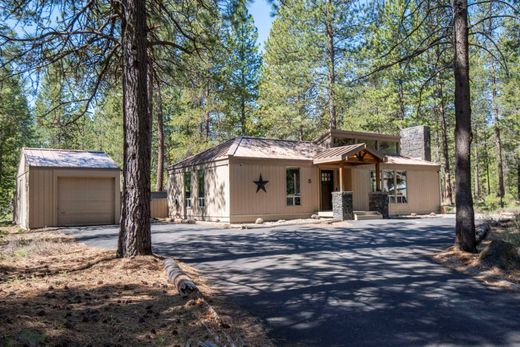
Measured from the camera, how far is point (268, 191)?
16.9 meters

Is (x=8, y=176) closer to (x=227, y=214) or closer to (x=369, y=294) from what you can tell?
(x=227, y=214)

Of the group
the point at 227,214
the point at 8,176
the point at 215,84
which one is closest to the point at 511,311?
the point at 215,84

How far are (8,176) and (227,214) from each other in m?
19.5

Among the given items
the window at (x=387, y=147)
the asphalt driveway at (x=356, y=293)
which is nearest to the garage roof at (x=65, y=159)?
the asphalt driveway at (x=356, y=293)

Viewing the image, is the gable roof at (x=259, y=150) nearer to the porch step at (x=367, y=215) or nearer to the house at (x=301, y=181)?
the house at (x=301, y=181)

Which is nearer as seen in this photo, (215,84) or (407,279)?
(407,279)

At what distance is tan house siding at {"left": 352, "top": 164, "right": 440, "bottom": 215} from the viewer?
18.9 metres

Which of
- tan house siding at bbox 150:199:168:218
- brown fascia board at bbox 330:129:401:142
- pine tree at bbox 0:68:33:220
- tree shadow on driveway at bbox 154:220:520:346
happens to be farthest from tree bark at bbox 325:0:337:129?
pine tree at bbox 0:68:33:220

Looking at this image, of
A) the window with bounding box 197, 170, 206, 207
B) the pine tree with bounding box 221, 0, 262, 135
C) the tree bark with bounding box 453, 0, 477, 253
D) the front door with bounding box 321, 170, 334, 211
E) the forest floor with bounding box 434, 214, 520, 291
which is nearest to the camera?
the forest floor with bounding box 434, 214, 520, 291

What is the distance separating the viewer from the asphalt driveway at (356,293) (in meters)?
3.82

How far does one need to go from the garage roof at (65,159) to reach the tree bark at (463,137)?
14.0 meters

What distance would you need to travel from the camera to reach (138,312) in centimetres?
418

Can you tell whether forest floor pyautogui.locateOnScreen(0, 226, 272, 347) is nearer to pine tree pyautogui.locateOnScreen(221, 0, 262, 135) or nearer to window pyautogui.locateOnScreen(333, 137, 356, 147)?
window pyautogui.locateOnScreen(333, 137, 356, 147)

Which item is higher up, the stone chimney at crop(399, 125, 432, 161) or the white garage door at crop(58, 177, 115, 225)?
the stone chimney at crop(399, 125, 432, 161)
